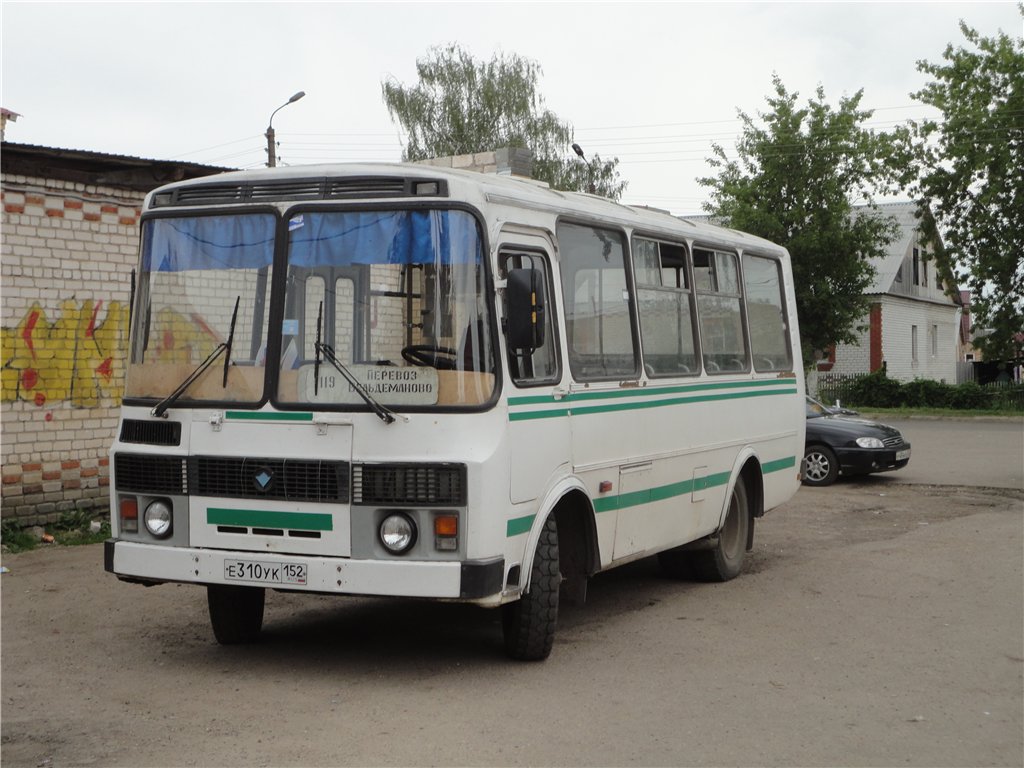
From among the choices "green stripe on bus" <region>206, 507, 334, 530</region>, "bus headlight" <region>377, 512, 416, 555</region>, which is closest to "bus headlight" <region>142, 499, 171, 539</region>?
"green stripe on bus" <region>206, 507, 334, 530</region>

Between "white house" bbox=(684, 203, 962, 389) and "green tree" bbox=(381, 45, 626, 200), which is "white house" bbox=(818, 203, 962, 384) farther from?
"green tree" bbox=(381, 45, 626, 200)

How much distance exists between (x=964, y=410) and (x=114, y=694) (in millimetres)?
35723

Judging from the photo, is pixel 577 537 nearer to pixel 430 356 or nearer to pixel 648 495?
pixel 648 495

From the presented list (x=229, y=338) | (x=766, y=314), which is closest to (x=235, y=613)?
(x=229, y=338)

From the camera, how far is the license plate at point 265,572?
682 cm

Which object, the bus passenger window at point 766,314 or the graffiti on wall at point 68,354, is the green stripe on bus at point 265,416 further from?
the graffiti on wall at point 68,354

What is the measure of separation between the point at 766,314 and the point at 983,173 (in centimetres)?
3205

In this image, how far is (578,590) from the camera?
812 centimetres

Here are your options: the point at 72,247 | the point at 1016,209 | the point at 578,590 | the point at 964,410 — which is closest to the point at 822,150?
the point at 1016,209

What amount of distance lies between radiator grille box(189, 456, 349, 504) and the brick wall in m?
5.89

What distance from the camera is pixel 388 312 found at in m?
6.84

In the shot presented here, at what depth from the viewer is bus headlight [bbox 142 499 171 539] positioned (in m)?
7.19

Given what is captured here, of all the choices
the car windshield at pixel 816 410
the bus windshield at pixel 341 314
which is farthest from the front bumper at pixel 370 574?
the car windshield at pixel 816 410

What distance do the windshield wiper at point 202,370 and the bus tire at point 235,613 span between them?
1196mm
